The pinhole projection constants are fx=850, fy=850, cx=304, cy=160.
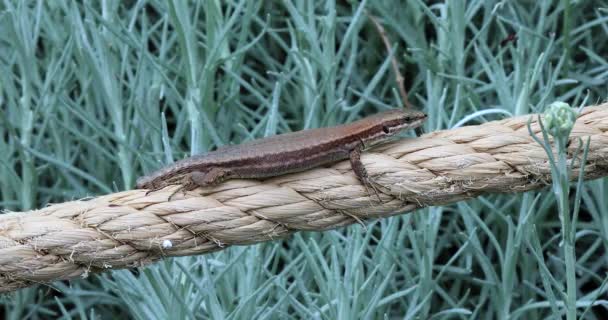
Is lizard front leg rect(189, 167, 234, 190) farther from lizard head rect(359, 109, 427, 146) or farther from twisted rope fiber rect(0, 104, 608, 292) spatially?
lizard head rect(359, 109, 427, 146)

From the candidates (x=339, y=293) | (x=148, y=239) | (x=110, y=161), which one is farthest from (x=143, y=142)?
(x=148, y=239)

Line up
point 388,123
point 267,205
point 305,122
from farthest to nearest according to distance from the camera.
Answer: point 305,122 → point 388,123 → point 267,205

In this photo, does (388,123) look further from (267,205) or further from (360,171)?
(267,205)

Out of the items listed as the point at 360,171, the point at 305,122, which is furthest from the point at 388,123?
the point at 305,122

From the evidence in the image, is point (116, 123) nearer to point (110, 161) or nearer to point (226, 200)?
point (110, 161)

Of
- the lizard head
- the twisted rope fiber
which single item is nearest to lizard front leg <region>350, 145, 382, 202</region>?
the twisted rope fiber
